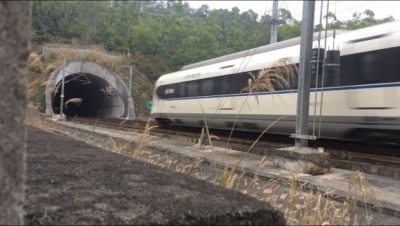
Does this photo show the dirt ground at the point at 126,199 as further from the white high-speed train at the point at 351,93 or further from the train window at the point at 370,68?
the train window at the point at 370,68

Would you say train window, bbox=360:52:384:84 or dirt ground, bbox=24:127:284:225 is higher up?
train window, bbox=360:52:384:84

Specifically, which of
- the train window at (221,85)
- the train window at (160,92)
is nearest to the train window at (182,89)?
the train window at (160,92)

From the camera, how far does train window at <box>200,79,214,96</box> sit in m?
14.7

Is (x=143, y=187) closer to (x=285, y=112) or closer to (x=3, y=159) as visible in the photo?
(x=3, y=159)

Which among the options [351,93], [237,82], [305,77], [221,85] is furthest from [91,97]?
[305,77]

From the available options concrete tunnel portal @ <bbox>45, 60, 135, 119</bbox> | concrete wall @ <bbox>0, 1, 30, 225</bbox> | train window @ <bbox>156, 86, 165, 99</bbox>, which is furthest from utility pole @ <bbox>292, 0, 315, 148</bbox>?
concrete tunnel portal @ <bbox>45, 60, 135, 119</bbox>

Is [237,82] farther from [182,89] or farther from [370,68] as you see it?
[370,68]

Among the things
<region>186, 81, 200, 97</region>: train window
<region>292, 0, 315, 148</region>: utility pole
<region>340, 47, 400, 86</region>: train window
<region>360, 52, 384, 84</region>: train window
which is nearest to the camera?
<region>292, 0, 315, 148</region>: utility pole

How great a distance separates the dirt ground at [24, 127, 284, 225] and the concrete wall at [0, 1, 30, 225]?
0.27 m

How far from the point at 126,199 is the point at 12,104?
725mm

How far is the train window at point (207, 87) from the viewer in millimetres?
14719

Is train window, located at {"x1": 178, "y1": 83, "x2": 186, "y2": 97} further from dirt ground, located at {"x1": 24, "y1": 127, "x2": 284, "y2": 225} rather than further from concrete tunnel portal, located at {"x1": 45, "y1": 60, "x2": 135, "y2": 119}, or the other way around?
dirt ground, located at {"x1": 24, "y1": 127, "x2": 284, "y2": 225}

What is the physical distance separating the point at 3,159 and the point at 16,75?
0.25 meters

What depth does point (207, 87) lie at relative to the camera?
1501 centimetres
